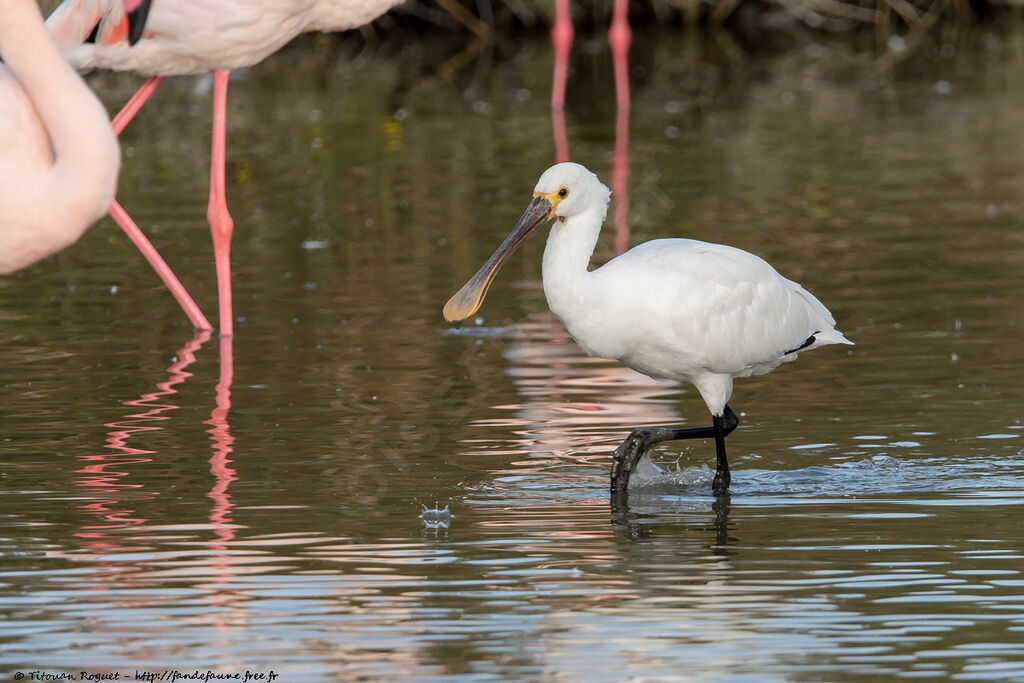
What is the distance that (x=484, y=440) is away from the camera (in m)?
7.71

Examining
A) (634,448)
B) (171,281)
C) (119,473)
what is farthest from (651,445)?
(171,281)

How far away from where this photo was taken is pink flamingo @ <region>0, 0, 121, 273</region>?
21.3 feet

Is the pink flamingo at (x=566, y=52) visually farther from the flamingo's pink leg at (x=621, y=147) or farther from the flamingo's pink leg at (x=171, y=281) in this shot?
the flamingo's pink leg at (x=171, y=281)

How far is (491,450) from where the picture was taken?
7531 millimetres

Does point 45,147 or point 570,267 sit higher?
point 45,147

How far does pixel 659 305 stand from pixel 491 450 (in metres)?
1.04

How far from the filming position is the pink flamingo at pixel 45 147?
649 centimetres

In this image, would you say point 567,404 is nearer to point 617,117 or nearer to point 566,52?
point 617,117

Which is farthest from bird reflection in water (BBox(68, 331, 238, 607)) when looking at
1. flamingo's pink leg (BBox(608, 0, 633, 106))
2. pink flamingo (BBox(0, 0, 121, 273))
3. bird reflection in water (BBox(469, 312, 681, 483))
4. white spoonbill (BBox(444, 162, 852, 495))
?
flamingo's pink leg (BBox(608, 0, 633, 106))

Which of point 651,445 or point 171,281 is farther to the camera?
→ point 171,281

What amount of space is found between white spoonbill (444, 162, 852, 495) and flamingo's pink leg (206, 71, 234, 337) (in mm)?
2685

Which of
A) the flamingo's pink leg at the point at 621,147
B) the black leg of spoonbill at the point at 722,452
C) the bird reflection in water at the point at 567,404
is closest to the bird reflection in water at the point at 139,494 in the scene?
the bird reflection in water at the point at 567,404

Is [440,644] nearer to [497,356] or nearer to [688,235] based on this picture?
[497,356]

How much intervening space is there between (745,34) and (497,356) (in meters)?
21.4
